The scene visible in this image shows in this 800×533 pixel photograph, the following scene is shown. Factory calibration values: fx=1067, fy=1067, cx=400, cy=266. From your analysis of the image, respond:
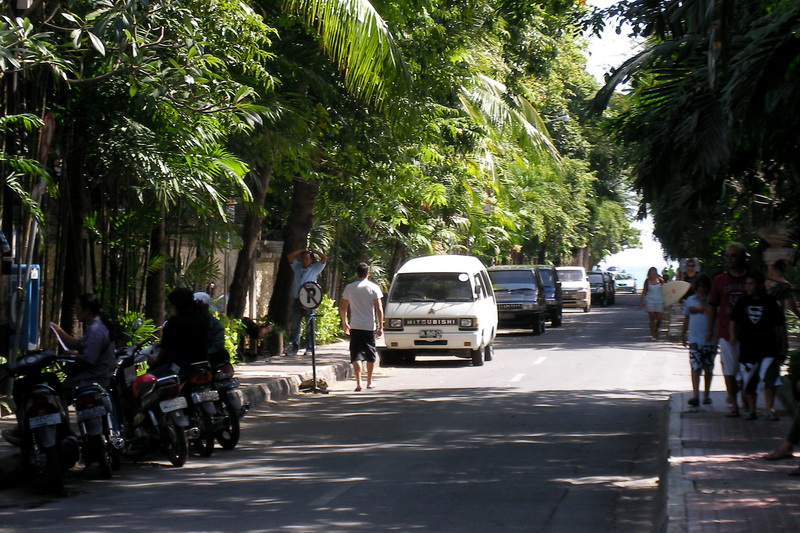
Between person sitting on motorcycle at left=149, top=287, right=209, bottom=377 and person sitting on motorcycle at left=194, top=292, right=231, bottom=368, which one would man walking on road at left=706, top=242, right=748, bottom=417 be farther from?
person sitting on motorcycle at left=149, top=287, right=209, bottom=377

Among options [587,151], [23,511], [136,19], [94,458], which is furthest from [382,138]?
[587,151]

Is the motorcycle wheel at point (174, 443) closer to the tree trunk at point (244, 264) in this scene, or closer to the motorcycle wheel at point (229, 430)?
the motorcycle wheel at point (229, 430)

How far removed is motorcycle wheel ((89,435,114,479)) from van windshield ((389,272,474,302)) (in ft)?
39.3

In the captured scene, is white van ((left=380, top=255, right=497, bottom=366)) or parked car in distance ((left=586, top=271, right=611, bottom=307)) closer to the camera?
white van ((left=380, top=255, right=497, bottom=366))

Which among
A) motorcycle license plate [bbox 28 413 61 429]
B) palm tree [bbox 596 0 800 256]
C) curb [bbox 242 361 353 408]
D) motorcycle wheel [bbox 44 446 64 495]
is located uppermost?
palm tree [bbox 596 0 800 256]

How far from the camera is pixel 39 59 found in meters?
9.96

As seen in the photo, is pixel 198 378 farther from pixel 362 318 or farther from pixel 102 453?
pixel 362 318

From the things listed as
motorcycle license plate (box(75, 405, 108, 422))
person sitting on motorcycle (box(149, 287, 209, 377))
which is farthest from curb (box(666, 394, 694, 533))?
motorcycle license plate (box(75, 405, 108, 422))

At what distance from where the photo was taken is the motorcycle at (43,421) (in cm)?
823

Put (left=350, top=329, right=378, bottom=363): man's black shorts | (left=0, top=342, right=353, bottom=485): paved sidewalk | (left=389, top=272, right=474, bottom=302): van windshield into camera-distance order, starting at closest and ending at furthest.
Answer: (left=0, top=342, right=353, bottom=485): paved sidewalk, (left=350, top=329, right=378, bottom=363): man's black shorts, (left=389, top=272, right=474, bottom=302): van windshield

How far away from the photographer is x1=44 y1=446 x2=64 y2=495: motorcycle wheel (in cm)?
821

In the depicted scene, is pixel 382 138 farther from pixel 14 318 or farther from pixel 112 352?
pixel 112 352

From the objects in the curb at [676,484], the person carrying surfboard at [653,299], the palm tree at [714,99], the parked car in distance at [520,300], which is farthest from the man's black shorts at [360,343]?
the parked car in distance at [520,300]

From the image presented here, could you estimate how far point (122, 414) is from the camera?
9773 millimetres
